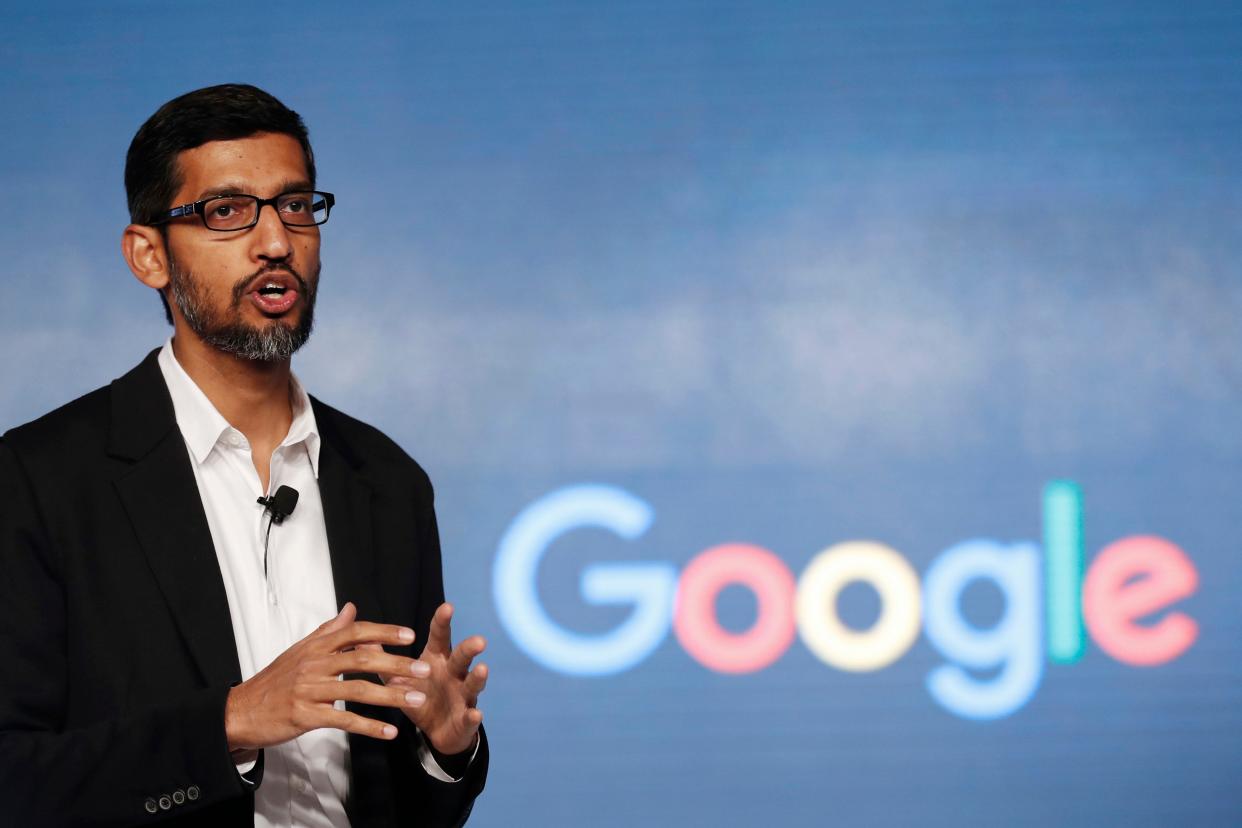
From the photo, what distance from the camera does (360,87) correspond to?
2.96 meters

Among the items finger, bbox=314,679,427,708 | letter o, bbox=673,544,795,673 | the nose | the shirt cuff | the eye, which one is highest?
the eye

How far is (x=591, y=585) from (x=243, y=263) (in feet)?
5.06

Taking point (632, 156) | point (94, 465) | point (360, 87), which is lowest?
point (94, 465)

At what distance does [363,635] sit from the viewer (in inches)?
48.3

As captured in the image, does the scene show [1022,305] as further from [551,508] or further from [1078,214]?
[551,508]

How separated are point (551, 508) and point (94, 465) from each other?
155cm

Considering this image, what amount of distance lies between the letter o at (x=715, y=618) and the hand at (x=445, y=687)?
4.88ft

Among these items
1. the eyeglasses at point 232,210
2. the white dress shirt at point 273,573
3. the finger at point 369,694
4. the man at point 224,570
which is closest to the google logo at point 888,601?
the man at point 224,570

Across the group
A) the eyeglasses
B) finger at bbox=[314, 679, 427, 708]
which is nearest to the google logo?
the eyeglasses

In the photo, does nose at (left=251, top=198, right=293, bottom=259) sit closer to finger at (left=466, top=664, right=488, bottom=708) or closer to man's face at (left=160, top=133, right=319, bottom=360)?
man's face at (left=160, top=133, right=319, bottom=360)

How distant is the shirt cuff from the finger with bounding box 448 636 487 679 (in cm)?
17

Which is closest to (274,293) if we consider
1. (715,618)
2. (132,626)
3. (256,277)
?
(256,277)

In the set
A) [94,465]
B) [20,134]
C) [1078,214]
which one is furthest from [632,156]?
[94,465]

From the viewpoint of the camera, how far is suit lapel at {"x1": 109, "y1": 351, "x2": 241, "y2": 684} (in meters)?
1.37
